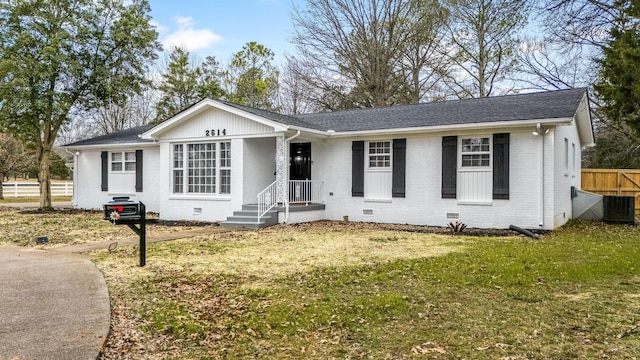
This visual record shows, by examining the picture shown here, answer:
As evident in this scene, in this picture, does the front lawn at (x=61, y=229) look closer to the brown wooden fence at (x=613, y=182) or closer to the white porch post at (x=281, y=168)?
the white porch post at (x=281, y=168)

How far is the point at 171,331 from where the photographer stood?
13.5 ft

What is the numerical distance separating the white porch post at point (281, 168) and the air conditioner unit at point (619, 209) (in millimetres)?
9720

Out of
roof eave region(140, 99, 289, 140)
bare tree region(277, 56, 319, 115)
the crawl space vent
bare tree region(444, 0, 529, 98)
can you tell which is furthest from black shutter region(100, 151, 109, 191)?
bare tree region(444, 0, 529, 98)

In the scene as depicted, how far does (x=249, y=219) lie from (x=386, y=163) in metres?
4.42

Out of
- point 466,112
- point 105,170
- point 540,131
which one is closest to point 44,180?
point 105,170

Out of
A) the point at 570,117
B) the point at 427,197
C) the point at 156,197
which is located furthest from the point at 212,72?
the point at 570,117

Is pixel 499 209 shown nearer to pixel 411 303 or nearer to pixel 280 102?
pixel 411 303

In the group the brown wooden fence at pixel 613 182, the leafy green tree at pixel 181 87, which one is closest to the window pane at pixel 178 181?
the brown wooden fence at pixel 613 182

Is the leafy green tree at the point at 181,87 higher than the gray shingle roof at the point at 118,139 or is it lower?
higher

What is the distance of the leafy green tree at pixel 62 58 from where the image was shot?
16484mm

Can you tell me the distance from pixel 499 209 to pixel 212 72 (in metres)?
24.8

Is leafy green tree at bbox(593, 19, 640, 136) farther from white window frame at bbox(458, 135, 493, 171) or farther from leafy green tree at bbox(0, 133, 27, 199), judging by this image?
leafy green tree at bbox(0, 133, 27, 199)

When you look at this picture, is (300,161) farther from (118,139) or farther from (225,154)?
(118,139)

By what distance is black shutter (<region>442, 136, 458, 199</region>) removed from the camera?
12.1m
